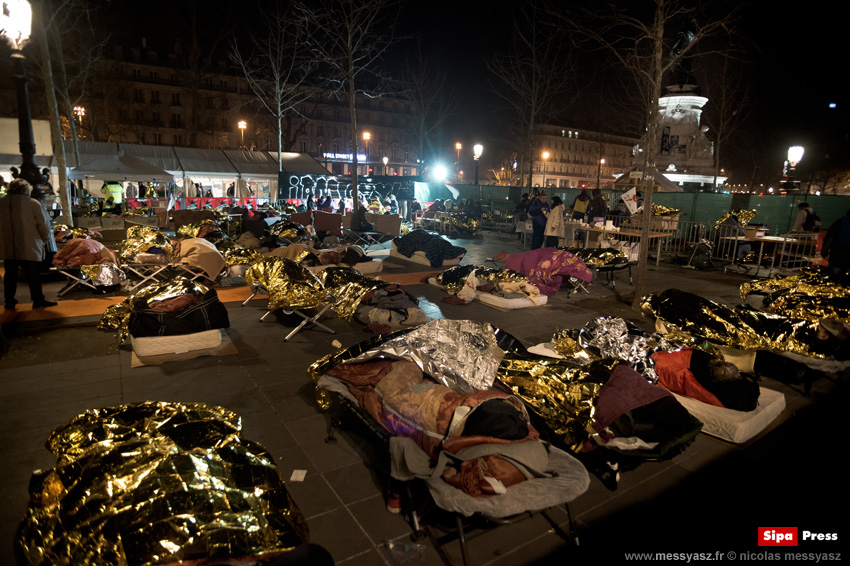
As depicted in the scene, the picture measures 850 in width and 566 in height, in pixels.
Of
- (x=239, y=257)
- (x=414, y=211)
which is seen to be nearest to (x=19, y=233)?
(x=239, y=257)

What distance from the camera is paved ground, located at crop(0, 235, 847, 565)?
8.86ft

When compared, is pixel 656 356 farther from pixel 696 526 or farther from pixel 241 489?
pixel 241 489

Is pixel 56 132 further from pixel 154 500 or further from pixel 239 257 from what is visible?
pixel 154 500

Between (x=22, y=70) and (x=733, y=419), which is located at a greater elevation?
(x=22, y=70)

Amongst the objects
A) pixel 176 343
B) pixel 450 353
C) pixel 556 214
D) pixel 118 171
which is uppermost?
pixel 118 171

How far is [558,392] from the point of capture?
135 inches

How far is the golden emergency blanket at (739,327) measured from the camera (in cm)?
489

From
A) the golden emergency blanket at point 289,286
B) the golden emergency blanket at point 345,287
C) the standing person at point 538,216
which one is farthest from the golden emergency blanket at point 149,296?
the standing person at point 538,216

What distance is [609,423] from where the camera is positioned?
3.16m

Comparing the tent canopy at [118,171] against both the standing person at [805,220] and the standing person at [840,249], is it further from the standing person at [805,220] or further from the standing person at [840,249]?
the standing person at [805,220]

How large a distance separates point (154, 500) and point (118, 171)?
54.4 ft

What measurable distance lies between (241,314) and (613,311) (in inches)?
247

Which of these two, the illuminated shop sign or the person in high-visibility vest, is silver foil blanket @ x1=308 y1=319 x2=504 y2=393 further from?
the illuminated shop sign

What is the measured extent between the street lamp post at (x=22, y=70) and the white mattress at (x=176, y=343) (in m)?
4.96
